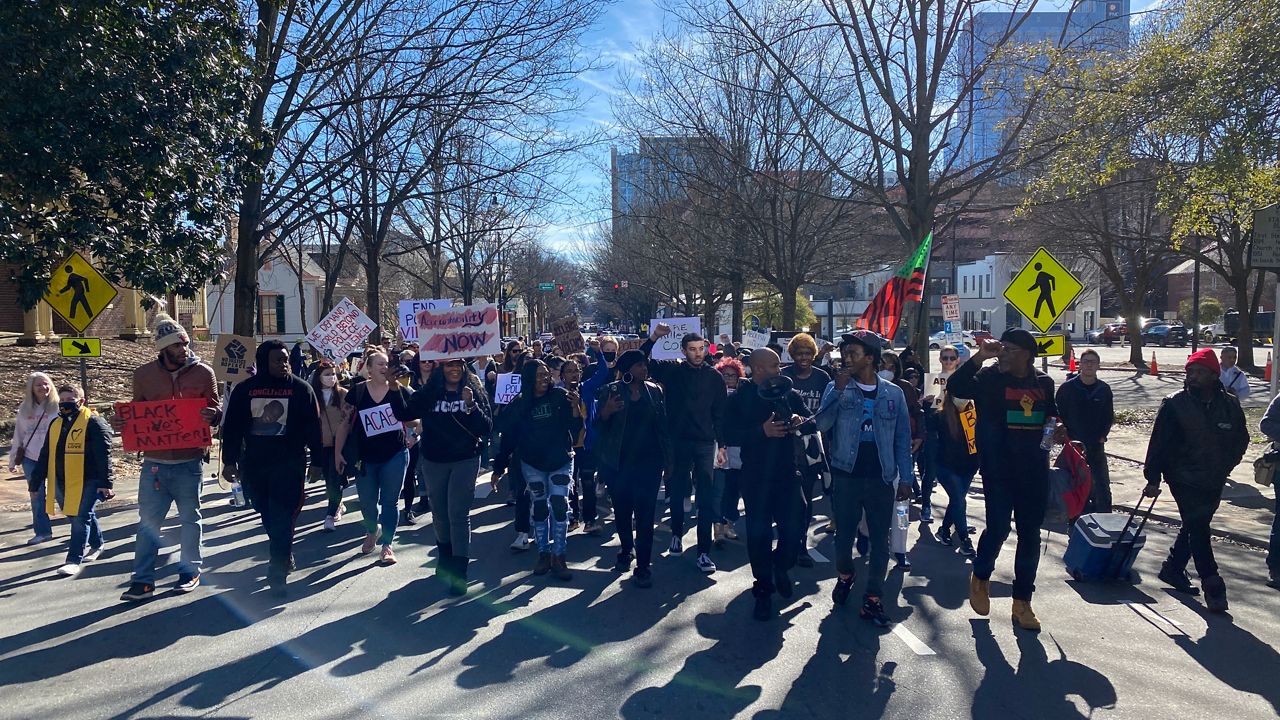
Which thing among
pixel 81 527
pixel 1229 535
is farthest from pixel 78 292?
pixel 1229 535

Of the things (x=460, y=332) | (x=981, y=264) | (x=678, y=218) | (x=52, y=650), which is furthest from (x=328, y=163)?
(x=981, y=264)

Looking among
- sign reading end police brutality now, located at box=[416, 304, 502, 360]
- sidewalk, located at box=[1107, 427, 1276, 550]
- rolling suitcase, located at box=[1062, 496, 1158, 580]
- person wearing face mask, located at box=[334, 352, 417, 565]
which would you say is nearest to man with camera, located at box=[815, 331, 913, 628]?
rolling suitcase, located at box=[1062, 496, 1158, 580]

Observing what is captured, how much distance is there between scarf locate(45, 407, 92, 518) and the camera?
7.58m

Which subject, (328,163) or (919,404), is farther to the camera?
(328,163)

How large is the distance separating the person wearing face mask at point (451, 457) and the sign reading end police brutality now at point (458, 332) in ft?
1.57

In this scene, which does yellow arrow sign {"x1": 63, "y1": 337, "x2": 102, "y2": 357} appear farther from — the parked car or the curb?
the parked car

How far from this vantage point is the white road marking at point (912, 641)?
217 inches

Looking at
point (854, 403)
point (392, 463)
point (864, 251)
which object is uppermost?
point (864, 251)

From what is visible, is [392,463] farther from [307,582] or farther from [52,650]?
[52,650]

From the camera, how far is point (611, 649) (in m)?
5.62

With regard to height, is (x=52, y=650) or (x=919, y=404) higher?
(x=919, y=404)

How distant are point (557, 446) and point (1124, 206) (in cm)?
2766

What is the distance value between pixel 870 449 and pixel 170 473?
5107mm

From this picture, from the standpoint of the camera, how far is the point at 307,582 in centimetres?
727
